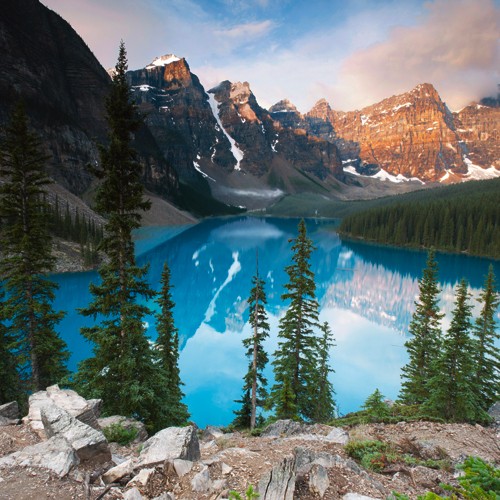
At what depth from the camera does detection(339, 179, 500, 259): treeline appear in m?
100

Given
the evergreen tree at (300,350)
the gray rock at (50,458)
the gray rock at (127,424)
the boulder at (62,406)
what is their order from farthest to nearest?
the evergreen tree at (300,350)
the gray rock at (127,424)
the boulder at (62,406)
the gray rock at (50,458)

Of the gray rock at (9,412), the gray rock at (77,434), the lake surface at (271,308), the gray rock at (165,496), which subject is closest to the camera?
the gray rock at (165,496)

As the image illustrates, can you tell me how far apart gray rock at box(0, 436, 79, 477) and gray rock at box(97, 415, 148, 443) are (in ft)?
12.1

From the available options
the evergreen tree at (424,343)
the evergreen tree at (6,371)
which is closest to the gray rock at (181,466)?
the evergreen tree at (6,371)

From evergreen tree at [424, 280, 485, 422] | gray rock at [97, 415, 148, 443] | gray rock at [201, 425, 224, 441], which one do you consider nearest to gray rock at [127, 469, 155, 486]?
gray rock at [97, 415, 148, 443]

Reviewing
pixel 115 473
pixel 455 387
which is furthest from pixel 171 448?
pixel 455 387

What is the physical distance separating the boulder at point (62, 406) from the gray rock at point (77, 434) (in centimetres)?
65

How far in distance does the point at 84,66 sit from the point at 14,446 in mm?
222684

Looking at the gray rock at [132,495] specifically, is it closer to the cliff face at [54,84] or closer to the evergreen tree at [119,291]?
the evergreen tree at [119,291]

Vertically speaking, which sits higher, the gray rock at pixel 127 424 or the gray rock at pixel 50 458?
the gray rock at pixel 50 458

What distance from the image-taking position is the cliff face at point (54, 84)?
13275 cm

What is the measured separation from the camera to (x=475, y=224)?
107188mm

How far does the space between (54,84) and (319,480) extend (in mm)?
199856

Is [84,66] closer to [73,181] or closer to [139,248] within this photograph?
[73,181]
